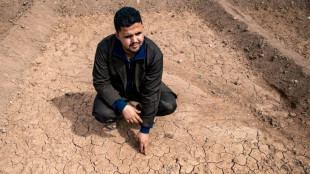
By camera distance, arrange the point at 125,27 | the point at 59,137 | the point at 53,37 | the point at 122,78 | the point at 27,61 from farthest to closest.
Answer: the point at 53,37, the point at 27,61, the point at 59,137, the point at 122,78, the point at 125,27

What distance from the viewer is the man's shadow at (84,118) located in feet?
8.66

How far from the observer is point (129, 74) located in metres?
2.27

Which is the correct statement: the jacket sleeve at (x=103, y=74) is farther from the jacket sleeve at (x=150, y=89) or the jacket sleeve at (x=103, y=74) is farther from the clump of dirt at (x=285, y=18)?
the clump of dirt at (x=285, y=18)

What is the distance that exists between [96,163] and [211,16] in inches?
149

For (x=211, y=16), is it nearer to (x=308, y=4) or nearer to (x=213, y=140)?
(x=308, y=4)

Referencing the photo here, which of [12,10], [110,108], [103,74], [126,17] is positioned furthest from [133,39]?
[12,10]

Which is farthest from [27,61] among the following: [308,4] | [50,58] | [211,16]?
[308,4]

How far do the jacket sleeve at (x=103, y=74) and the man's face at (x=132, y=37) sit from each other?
0.23 metres

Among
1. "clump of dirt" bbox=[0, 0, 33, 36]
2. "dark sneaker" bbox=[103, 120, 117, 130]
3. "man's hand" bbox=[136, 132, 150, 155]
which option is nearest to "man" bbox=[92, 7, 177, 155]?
"man's hand" bbox=[136, 132, 150, 155]

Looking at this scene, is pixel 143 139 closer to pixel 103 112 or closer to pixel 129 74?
pixel 103 112

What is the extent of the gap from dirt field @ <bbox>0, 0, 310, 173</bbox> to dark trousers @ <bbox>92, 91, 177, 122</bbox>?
237 millimetres

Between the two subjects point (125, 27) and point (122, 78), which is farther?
point (122, 78)

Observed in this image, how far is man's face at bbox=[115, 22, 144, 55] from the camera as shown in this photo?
6.17ft

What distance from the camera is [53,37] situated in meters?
4.50
